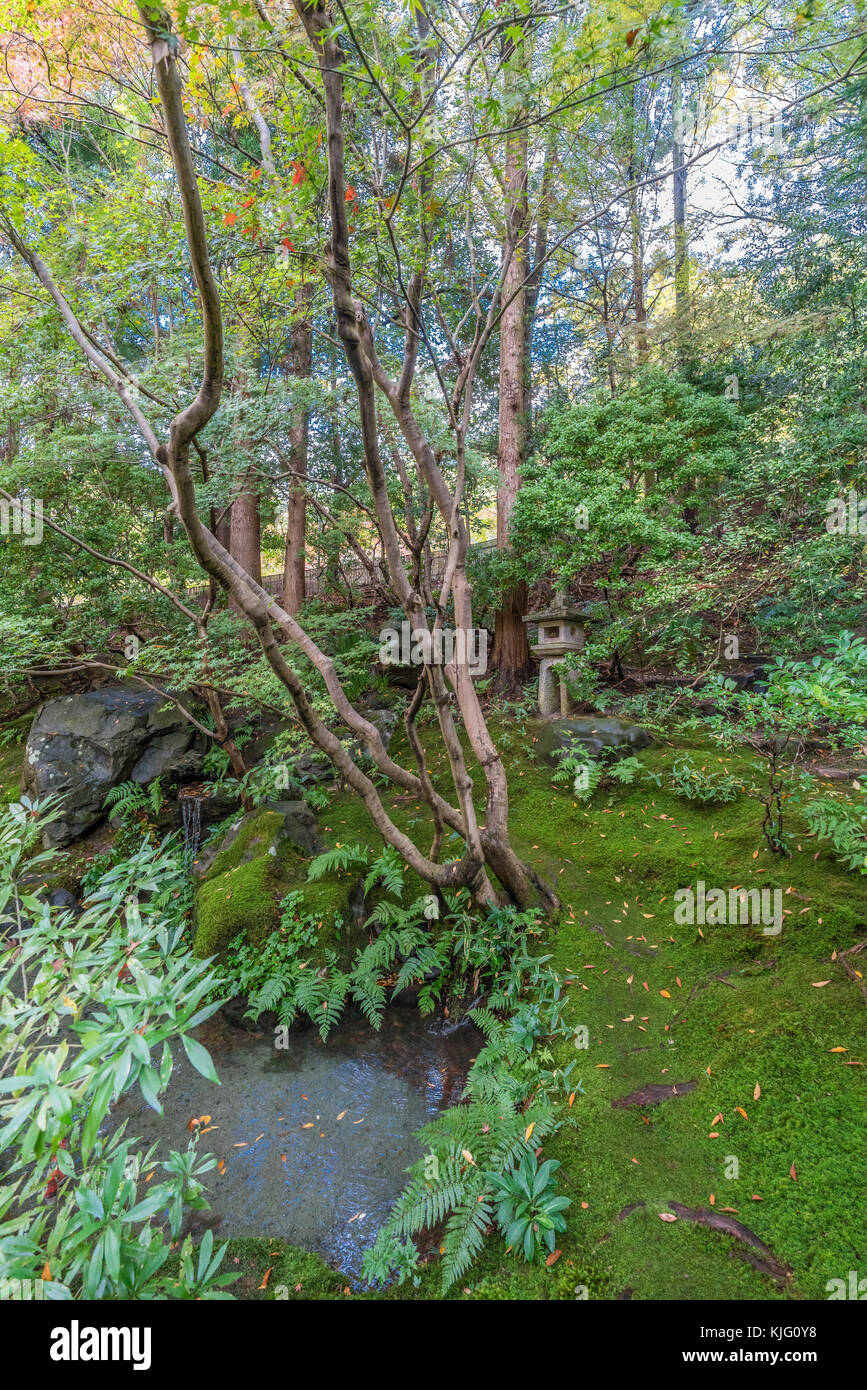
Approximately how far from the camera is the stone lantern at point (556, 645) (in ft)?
22.1

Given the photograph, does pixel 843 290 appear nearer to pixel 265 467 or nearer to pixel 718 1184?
pixel 265 467

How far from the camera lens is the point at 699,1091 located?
2.84 meters

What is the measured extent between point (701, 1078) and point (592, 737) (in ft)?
11.3

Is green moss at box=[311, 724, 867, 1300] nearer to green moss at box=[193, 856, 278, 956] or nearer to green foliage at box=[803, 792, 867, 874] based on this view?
green foliage at box=[803, 792, 867, 874]

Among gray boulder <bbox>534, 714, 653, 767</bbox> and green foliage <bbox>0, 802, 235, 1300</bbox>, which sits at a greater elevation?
gray boulder <bbox>534, 714, 653, 767</bbox>

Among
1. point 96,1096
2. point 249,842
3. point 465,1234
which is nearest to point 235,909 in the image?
point 249,842

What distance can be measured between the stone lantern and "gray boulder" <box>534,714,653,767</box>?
57 centimetres

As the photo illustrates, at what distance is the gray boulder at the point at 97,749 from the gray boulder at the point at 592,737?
14.0 ft

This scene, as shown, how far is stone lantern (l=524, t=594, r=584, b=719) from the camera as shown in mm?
6734

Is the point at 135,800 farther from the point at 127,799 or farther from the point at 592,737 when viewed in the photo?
the point at 592,737

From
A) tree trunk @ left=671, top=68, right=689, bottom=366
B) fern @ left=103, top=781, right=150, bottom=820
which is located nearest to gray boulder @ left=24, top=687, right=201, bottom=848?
fern @ left=103, top=781, right=150, bottom=820

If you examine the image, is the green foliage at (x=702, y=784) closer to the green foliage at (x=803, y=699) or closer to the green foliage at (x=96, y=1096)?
the green foliage at (x=803, y=699)

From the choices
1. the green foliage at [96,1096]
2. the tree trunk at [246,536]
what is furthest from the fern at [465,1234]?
the tree trunk at [246,536]

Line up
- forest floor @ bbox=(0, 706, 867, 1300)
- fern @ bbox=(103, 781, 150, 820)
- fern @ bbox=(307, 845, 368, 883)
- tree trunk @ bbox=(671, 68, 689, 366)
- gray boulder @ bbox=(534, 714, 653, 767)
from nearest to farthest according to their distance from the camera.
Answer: forest floor @ bbox=(0, 706, 867, 1300) < fern @ bbox=(307, 845, 368, 883) < gray boulder @ bbox=(534, 714, 653, 767) < fern @ bbox=(103, 781, 150, 820) < tree trunk @ bbox=(671, 68, 689, 366)
